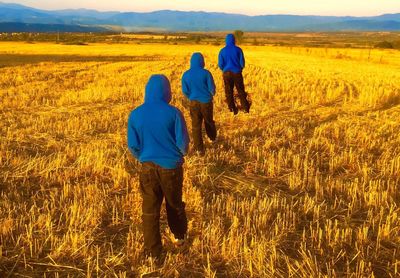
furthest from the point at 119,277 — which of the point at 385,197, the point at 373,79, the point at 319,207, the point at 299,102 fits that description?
the point at 373,79

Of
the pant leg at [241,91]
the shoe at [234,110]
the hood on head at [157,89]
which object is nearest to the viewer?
the hood on head at [157,89]

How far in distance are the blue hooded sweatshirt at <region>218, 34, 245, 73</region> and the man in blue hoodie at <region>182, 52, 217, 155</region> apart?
2809mm

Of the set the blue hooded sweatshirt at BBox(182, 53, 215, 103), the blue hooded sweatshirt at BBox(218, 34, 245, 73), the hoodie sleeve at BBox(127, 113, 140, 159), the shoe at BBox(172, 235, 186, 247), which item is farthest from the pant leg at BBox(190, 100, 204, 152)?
the hoodie sleeve at BBox(127, 113, 140, 159)

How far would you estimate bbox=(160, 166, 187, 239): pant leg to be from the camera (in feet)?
14.5

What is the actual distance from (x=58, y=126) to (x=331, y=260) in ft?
23.7

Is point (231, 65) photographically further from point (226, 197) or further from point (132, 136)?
point (132, 136)

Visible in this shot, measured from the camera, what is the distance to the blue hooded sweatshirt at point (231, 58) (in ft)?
35.0

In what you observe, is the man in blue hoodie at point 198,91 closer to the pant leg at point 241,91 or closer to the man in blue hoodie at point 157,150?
the pant leg at point 241,91

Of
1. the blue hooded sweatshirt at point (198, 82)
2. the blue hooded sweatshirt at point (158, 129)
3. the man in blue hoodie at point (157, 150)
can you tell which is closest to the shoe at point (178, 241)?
the man in blue hoodie at point (157, 150)

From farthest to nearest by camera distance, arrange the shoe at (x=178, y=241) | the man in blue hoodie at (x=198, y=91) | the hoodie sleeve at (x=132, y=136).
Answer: the man in blue hoodie at (x=198, y=91), the shoe at (x=178, y=241), the hoodie sleeve at (x=132, y=136)

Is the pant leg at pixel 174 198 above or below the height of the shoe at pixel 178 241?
above

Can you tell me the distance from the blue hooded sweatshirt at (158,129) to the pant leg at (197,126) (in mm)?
3582

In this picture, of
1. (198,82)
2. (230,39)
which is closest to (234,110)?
(230,39)

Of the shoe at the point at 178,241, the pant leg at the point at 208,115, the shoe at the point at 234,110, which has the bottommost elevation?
the shoe at the point at 178,241
